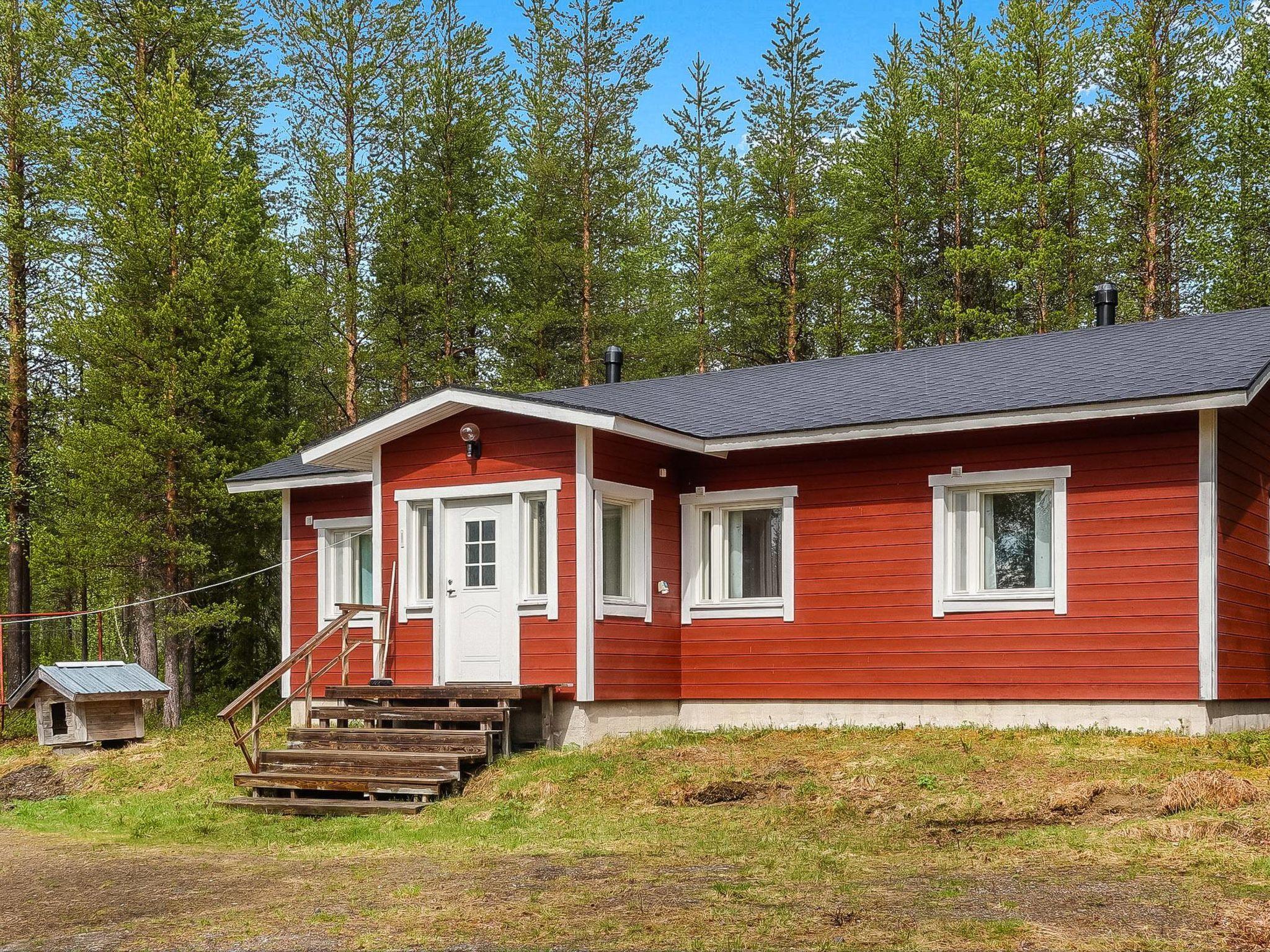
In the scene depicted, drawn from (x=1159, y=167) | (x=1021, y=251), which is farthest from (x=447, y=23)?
(x=1159, y=167)

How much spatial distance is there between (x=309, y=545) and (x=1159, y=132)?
19.0 metres

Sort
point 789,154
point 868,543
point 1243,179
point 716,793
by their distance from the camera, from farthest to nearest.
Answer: point 789,154 < point 1243,179 < point 868,543 < point 716,793

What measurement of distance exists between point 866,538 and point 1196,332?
4.55m

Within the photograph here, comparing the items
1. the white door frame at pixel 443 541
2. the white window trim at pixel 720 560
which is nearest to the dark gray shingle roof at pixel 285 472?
the white door frame at pixel 443 541

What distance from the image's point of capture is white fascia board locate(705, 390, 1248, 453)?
12328 mm

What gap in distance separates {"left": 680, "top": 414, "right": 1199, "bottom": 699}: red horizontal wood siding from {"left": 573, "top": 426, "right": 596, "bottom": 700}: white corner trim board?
182cm

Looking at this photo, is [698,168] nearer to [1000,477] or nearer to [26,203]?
[26,203]

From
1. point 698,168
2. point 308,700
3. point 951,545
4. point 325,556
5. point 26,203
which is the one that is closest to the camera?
point 951,545

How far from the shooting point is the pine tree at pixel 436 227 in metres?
28.6

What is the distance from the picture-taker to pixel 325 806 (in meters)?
12.4

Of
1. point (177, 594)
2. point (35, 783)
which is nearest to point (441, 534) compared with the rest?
point (35, 783)

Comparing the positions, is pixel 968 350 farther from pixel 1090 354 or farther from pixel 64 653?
pixel 64 653

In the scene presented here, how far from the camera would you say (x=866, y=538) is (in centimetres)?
1454

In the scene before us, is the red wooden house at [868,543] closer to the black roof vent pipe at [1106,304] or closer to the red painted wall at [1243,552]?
the red painted wall at [1243,552]
